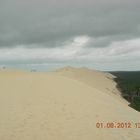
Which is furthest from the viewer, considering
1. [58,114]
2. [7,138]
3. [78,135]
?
[58,114]

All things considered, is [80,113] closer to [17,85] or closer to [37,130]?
[37,130]

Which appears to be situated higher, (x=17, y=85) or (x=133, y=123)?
(x=17, y=85)

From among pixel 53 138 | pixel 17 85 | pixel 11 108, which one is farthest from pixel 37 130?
pixel 17 85

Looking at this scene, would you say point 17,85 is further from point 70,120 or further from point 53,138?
point 53,138

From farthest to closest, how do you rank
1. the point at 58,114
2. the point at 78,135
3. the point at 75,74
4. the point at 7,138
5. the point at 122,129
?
the point at 75,74
the point at 58,114
the point at 122,129
the point at 78,135
the point at 7,138

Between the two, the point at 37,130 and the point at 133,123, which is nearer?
the point at 37,130
